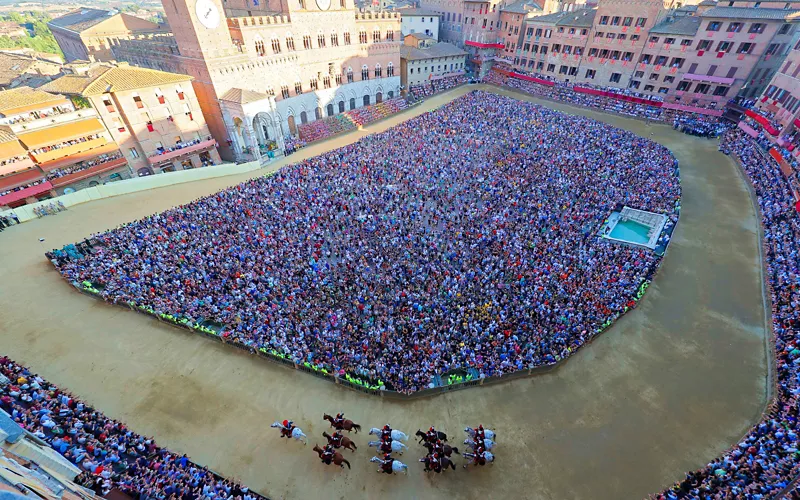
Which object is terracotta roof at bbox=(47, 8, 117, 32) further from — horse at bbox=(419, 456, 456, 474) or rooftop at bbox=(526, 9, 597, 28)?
horse at bbox=(419, 456, 456, 474)

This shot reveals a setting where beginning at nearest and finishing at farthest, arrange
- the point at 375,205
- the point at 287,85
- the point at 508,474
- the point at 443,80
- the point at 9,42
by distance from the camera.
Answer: the point at 508,474 → the point at 375,205 → the point at 287,85 → the point at 443,80 → the point at 9,42

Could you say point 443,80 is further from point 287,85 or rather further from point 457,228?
point 457,228

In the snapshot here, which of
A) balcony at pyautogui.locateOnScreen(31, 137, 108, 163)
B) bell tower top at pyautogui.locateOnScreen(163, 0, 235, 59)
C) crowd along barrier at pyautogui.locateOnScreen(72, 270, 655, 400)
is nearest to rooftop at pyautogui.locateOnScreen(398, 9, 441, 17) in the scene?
bell tower top at pyautogui.locateOnScreen(163, 0, 235, 59)

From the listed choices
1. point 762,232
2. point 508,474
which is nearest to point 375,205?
point 508,474

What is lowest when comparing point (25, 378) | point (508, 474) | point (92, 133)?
point (508, 474)

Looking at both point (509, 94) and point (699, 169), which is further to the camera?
point (509, 94)

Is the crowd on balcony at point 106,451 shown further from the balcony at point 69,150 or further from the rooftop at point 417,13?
the rooftop at point 417,13
